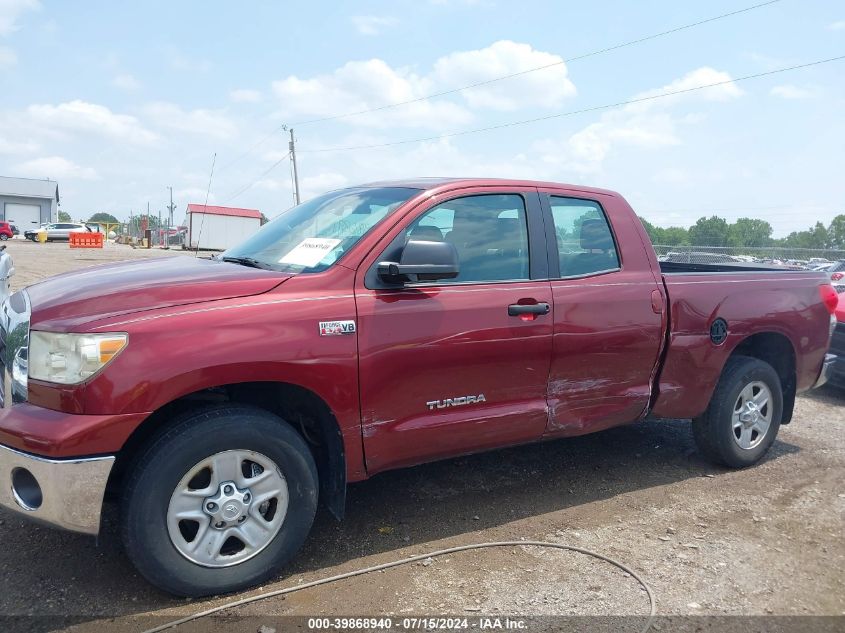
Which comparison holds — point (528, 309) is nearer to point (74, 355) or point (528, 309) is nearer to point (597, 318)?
point (597, 318)

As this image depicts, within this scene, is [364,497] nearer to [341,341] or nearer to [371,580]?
[371,580]

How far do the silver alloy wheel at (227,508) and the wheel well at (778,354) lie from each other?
138 inches

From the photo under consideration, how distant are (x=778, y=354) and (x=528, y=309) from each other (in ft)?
8.23

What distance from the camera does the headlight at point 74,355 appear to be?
2670mm

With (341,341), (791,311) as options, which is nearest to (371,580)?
(341,341)

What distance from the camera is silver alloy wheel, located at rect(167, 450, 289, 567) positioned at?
285 cm

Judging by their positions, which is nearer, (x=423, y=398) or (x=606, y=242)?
(x=423, y=398)

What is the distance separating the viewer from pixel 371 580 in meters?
3.17

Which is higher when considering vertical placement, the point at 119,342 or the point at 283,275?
the point at 283,275

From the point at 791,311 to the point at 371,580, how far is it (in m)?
3.56

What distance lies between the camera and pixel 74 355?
2686 mm

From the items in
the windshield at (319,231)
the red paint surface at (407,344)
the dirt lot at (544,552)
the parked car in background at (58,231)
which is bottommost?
the dirt lot at (544,552)

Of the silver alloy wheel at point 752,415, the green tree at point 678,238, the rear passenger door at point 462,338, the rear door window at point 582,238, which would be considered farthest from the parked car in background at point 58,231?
the silver alloy wheel at point 752,415

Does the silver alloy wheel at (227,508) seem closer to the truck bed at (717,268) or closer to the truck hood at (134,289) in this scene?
the truck hood at (134,289)
